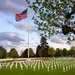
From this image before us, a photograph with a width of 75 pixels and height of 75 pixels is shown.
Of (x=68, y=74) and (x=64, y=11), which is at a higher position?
(x=64, y=11)

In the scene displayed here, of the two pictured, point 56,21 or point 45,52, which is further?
point 45,52

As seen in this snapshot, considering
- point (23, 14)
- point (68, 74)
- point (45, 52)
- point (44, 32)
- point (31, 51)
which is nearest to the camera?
point (44, 32)

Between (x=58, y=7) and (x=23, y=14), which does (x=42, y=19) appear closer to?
(x=58, y=7)

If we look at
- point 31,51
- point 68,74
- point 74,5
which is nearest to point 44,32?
point 74,5

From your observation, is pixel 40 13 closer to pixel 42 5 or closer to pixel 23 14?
pixel 42 5

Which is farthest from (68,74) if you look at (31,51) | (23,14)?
(31,51)

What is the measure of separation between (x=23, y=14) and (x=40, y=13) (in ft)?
98.8

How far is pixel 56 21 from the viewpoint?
46.1 ft

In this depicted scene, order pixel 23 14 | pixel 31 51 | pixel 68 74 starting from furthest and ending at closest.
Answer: pixel 31 51 → pixel 23 14 → pixel 68 74

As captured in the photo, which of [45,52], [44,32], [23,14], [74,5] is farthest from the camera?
[45,52]

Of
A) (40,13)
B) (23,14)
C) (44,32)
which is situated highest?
(23,14)

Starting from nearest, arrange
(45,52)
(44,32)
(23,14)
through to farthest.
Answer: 1. (44,32)
2. (23,14)
3. (45,52)

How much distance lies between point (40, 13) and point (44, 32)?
1.05 m

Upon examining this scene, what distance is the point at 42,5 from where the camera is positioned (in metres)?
14.0
